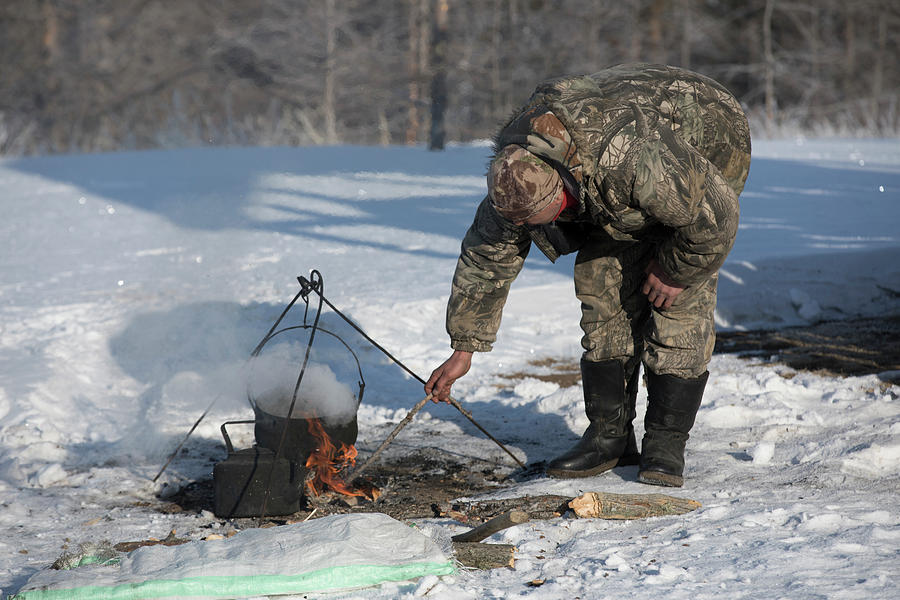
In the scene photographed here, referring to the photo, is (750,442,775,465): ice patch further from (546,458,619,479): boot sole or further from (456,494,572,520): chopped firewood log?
(456,494,572,520): chopped firewood log

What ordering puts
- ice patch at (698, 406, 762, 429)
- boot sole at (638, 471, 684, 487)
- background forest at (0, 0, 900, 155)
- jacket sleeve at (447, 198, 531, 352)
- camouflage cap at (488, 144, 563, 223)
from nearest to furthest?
1. camouflage cap at (488, 144, 563, 223)
2. jacket sleeve at (447, 198, 531, 352)
3. boot sole at (638, 471, 684, 487)
4. ice patch at (698, 406, 762, 429)
5. background forest at (0, 0, 900, 155)

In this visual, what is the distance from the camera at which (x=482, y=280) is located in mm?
3000

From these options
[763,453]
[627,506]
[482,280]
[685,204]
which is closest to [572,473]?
[627,506]

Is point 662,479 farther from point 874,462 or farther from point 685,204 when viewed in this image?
point 685,204

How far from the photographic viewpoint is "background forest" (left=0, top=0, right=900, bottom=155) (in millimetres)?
22312

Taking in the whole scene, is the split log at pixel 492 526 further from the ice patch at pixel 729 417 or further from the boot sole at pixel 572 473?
the ice patch at pixel 729 417

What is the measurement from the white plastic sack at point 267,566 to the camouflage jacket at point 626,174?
856 mm

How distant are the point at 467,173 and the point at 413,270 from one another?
13.8 ft

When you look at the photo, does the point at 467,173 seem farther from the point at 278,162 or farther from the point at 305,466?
the point at 305,466

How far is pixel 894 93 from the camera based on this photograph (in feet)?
84.1

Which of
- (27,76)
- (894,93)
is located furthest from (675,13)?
(27,76)

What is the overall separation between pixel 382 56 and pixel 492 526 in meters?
21.2

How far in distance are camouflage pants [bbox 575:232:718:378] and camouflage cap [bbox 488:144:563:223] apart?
72 centimetres

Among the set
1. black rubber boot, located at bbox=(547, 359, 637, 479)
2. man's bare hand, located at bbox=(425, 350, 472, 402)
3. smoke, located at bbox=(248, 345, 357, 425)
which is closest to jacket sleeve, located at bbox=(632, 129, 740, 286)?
black rubber boot, located at bbox=(547, 359, 637, 479)
